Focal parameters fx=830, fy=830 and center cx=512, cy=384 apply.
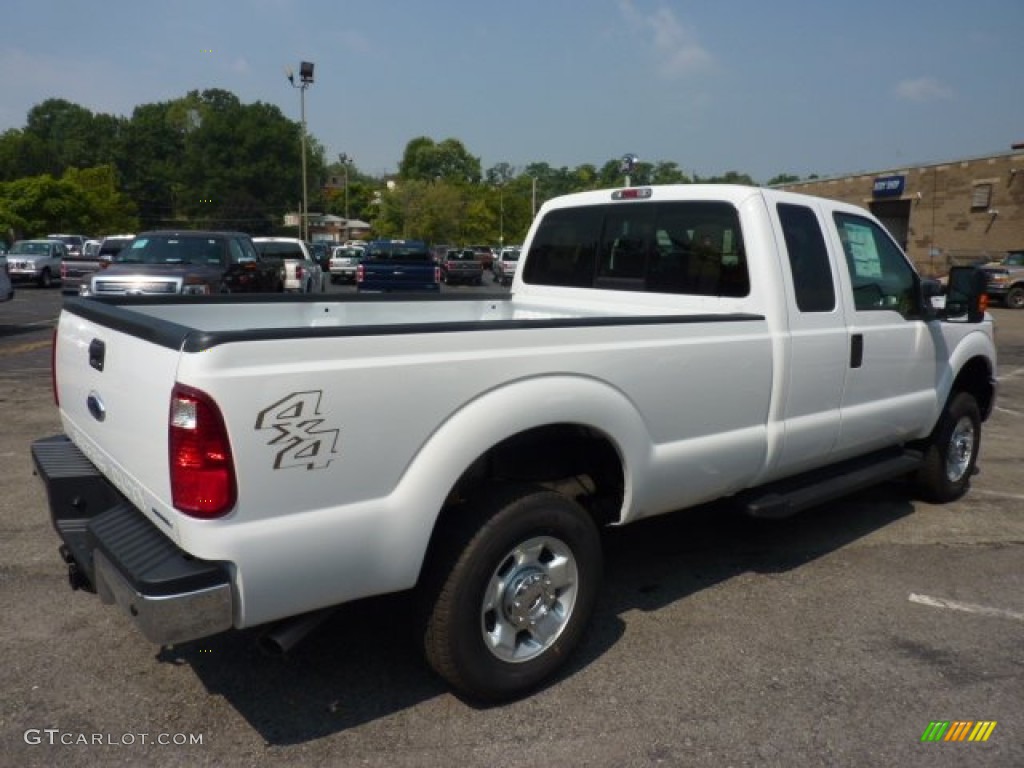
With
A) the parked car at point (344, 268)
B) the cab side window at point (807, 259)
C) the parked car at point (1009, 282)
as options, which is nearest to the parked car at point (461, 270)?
the parked car at point (344, 268)

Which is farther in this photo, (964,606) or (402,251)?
(402,251)

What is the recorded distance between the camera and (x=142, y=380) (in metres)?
2.61

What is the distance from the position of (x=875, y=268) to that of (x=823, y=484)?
136cm

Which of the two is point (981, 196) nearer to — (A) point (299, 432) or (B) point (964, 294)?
(B) point (964, 294)

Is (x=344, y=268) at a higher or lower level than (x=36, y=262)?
lower

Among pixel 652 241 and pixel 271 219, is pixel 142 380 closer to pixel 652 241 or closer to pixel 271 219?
pixel 652 241

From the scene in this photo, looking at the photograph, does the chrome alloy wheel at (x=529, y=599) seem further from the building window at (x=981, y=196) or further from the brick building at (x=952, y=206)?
the building window at (x=981, y=196)

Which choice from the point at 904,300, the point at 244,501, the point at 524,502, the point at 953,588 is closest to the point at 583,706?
the point at 524,502

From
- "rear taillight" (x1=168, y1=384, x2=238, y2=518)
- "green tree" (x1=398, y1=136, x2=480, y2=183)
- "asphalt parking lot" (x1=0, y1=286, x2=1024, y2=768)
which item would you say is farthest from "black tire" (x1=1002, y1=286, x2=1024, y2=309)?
"green tree" (x1=398, y1=136, x2=480, y2=183)

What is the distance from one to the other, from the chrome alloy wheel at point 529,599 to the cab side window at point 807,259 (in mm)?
1903

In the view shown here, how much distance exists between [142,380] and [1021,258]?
100 feet

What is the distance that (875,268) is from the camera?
4.85 metres

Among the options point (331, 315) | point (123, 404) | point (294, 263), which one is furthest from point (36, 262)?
point (123, 404)

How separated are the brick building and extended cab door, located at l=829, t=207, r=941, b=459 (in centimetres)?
3568
